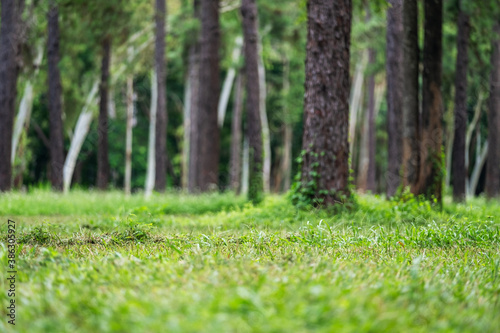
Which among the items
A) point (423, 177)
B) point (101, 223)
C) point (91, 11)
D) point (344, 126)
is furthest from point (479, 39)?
point (101, 223)

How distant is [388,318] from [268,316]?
0.66 m

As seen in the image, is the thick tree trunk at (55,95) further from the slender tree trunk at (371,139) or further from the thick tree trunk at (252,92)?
the slender tree trunk at (371,139)

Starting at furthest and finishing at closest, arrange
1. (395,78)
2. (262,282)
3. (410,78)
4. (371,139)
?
(371,139) < (395,78) < (410,78) < (262,282)

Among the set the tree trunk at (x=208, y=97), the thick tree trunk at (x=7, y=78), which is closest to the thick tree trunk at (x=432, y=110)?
the tree trunk at (x=208, y=97)

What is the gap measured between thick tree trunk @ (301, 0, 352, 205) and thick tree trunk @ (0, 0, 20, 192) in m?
10.3

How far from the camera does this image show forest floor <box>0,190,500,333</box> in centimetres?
334

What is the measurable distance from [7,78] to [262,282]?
53.0 feet

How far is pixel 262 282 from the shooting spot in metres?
4.00

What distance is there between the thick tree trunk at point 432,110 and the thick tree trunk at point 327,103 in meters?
2.50

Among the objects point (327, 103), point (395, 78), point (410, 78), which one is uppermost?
point (395, 78)

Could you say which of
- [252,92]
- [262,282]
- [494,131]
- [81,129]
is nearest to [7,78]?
[252,92]

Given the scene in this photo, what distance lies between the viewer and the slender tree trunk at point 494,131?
75.5ft

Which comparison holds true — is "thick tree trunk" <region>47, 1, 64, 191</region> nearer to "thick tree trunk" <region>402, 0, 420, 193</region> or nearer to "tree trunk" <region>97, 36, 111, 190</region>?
"tree trunk" <region>97, 36, 111, 190</region>

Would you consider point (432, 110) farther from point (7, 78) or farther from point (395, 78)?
point (7, 78)
